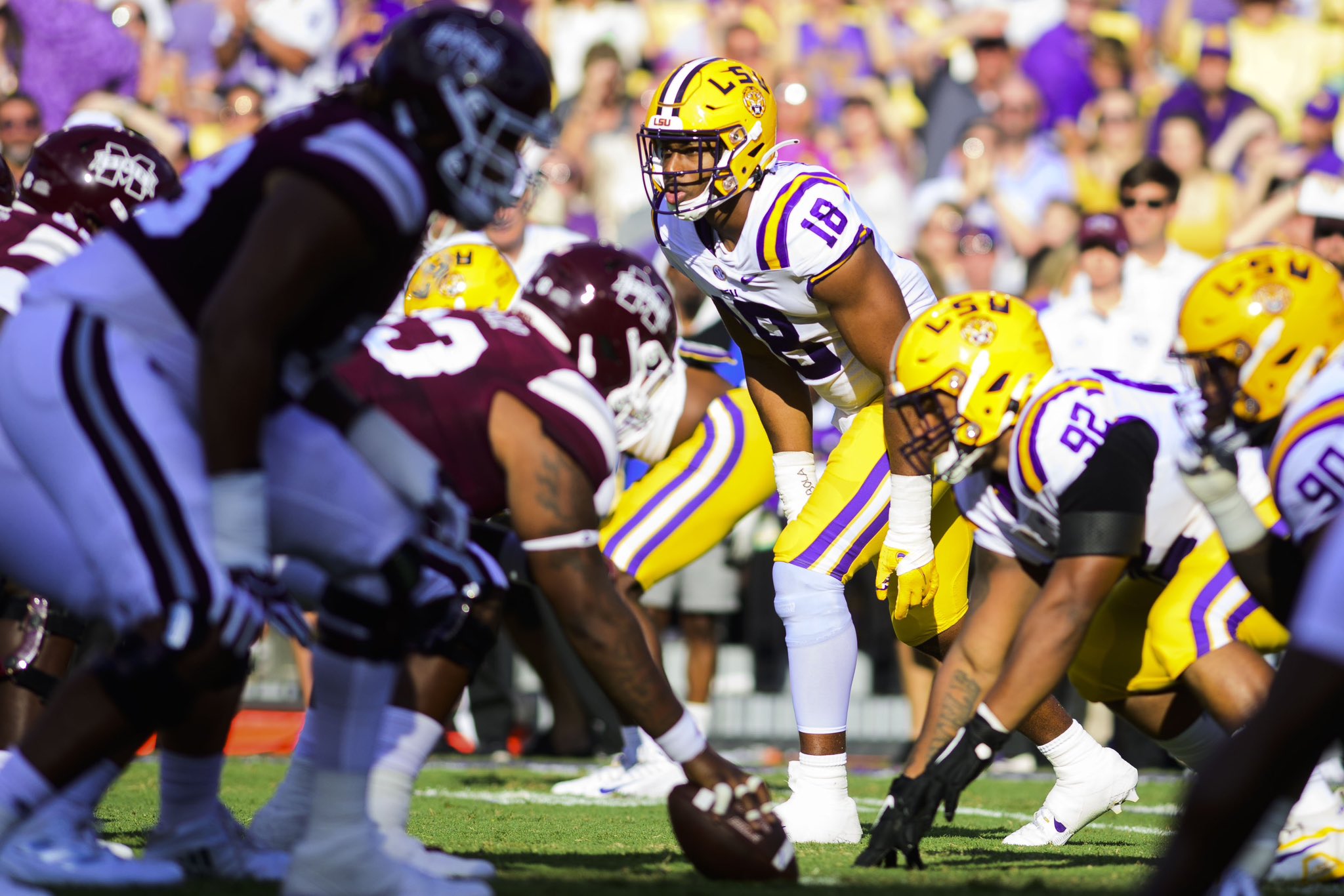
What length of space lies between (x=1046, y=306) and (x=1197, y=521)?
15.3ft

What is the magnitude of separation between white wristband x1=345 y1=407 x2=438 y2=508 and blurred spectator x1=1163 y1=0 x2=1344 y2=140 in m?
9.79

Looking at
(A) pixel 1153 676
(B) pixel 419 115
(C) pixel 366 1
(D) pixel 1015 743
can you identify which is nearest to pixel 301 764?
(B) pixel 419 115

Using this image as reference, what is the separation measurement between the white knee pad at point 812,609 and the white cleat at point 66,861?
2.38 metres

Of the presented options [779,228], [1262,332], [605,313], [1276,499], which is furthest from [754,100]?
[1276,499]

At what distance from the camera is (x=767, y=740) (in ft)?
30.4

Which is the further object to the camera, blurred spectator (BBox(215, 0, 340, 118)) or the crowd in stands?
blurred spectator (BBox(215, 0, 340, 118))

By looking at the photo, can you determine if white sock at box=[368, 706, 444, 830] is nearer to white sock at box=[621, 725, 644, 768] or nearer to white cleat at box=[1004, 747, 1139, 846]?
white cleat at box=[1004, 747, 1139, 846]

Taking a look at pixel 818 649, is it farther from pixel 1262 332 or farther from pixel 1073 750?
pixel 1262 332

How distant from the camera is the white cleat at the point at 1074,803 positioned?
532 cm

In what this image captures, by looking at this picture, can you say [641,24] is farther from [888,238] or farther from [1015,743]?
[1015,743]

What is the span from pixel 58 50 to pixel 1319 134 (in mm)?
7676

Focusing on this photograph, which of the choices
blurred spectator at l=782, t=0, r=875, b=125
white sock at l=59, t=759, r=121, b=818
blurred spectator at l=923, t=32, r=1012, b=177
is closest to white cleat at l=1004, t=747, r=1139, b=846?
white sock at l=59, t=759, r=121, b=818

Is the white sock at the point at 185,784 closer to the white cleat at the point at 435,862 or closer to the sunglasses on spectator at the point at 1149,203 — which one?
the white cleat at the point at 435,862

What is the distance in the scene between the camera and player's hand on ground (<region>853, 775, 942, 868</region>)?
4422 mm
